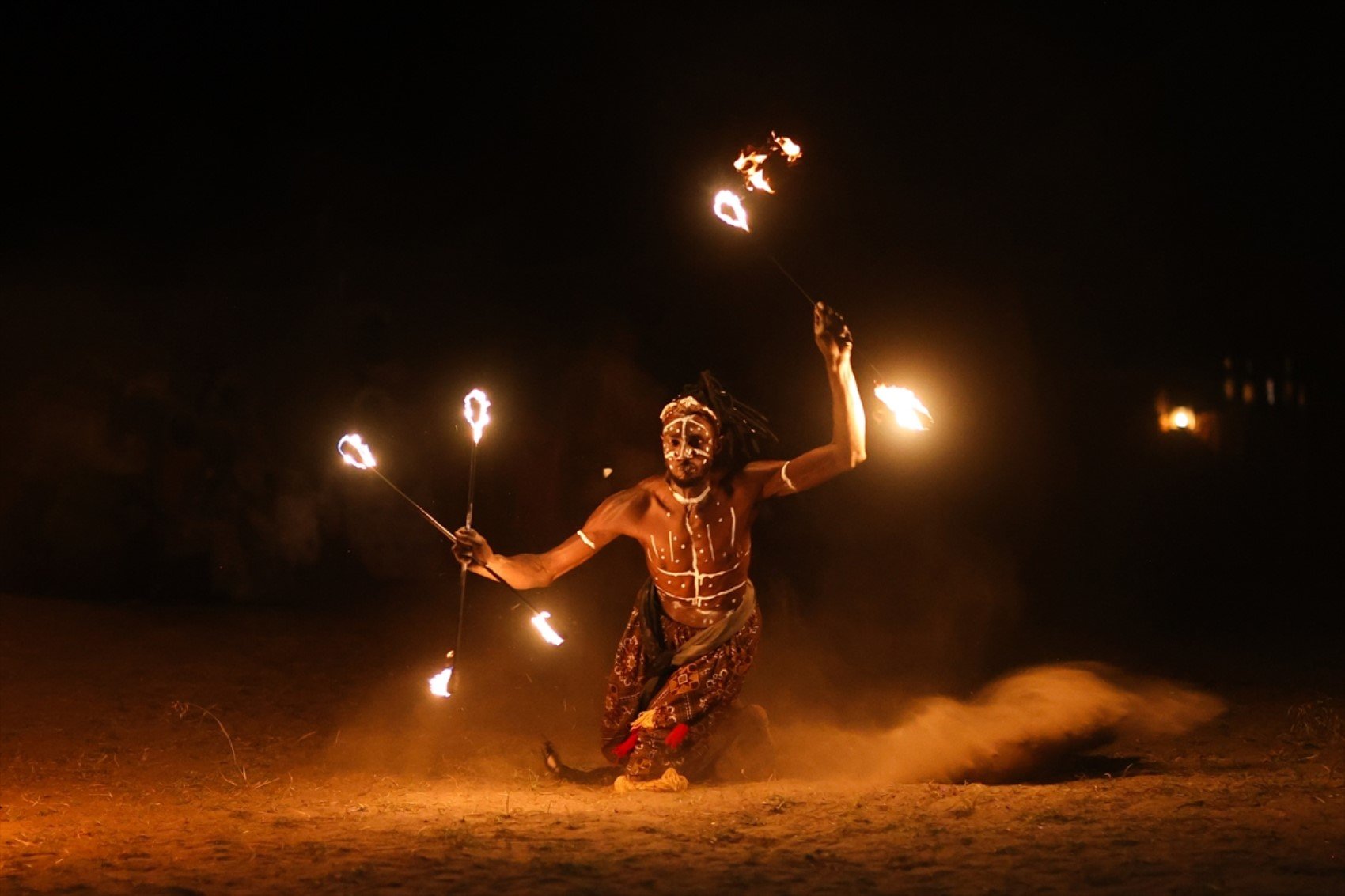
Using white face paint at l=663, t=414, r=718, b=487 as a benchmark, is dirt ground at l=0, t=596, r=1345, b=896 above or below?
below

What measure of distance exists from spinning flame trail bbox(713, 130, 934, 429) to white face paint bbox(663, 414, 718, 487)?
864 millimetres

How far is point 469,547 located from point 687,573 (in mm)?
1106

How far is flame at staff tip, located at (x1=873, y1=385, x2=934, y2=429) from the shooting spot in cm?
630

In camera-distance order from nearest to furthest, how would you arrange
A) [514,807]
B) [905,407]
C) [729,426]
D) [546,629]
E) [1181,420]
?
1. [514,807]
2. [905,407]
3. [546,629]
4. [729,426]
5. [1181,420]

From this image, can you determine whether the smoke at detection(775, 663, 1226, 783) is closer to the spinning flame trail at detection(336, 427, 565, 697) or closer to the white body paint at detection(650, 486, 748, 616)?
the white body paint at detection(650, 486, 748, 616)

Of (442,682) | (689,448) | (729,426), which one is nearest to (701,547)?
(689,448)

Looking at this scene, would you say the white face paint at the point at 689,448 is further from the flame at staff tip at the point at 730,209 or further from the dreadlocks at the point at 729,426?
the flame at staff tip at the point at 730,209

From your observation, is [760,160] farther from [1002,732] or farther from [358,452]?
[1002,732]

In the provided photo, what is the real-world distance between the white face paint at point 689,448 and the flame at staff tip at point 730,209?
1.01 m

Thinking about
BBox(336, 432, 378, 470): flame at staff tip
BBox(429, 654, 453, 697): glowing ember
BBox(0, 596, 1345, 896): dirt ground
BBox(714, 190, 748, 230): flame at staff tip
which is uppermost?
BBox(714, 190, 748, 230): flame at staff tip

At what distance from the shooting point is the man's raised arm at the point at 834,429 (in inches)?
250

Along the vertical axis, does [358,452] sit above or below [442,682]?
above

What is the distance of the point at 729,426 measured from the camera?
7.04 metres

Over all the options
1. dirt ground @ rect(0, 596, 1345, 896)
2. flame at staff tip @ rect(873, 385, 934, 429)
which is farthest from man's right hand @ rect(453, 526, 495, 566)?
flame at staff tip @ rect(873, 385, 934, 429)
